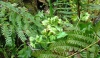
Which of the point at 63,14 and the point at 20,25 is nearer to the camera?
the point at 20,25

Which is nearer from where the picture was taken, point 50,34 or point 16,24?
point 50,34

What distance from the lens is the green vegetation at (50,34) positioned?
1322 mm

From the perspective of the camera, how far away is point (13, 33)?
7.30ft

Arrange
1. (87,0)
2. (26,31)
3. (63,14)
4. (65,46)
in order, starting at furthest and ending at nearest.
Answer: (63,14), (87,0), (26,31), (65,46)

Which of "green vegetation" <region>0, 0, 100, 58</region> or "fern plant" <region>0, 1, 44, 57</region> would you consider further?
"fern plant" <region>0, 1, 44, 57</region>

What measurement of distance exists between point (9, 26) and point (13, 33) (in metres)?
0.09

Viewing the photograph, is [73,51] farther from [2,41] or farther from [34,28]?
[2,41]

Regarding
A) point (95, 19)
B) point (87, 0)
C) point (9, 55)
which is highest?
point (87, 0)

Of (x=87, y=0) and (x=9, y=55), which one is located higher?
(x=87, y=0)

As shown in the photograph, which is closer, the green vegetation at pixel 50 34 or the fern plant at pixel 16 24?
the green vegetation at pixel 50 34

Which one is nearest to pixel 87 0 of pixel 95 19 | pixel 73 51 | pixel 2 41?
pixel 95 19

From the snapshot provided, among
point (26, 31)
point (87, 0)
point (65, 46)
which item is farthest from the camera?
point (87, 0)

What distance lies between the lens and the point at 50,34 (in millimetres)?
1956

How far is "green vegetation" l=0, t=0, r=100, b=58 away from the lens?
1.32 meters
